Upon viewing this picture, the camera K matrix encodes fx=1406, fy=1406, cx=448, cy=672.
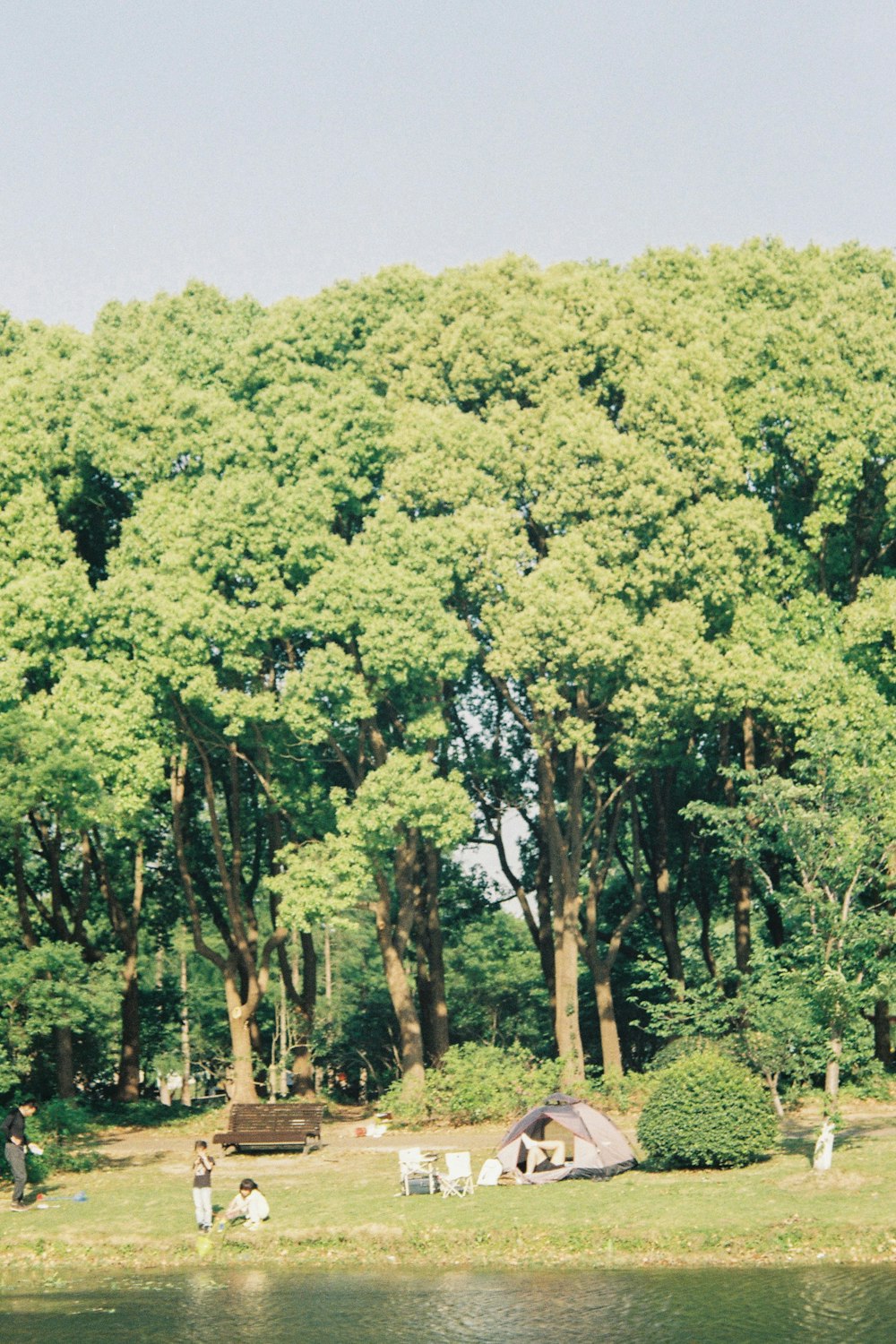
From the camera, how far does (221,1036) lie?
5022cm

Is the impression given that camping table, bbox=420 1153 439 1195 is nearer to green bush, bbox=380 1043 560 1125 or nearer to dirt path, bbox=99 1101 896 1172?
dirt path, bbox=99 1101 896 1172

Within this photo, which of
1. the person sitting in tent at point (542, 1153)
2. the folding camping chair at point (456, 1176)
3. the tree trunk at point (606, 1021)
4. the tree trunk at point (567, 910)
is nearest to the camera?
the folding camping chair at point (456, 1176)

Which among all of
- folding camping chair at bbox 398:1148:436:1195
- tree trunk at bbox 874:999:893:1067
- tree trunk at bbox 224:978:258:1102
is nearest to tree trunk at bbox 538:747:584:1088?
tree trunk at bbox 224:978:258:1102

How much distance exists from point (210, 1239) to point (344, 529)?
1762 cm

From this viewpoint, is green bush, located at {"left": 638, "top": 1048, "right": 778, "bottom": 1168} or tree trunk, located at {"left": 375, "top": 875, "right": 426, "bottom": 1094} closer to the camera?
green bush, located at {"left": 638, "top": 1048, "right": 778, "bottom": 1168}

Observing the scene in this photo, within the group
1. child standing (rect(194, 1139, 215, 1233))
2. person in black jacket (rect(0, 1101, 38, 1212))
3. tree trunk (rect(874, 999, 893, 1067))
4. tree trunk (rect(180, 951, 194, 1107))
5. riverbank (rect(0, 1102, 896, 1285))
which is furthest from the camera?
tree trunk (rect(180, 951, 194, 1107))

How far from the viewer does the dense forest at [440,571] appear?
31.0m

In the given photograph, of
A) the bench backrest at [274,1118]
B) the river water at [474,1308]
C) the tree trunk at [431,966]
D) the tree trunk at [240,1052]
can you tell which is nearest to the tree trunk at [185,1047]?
the tree trunk at [240,1052]

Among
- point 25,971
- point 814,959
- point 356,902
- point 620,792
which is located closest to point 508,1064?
point 356,902

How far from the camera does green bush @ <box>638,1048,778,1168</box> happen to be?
23344 mm

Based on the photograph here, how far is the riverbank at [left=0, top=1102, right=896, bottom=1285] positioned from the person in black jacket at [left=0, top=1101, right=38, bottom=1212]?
1.17 ft

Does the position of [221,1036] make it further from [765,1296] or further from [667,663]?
[765,1296]

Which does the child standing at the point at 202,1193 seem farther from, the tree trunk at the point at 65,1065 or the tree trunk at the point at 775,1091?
the tree trunk at the point at 65,1065

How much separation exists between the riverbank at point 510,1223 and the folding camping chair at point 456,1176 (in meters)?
0.26
